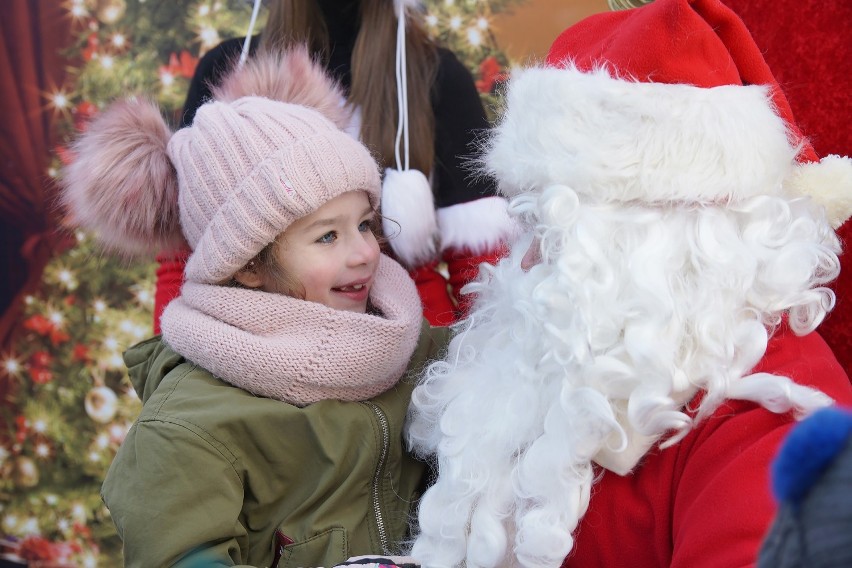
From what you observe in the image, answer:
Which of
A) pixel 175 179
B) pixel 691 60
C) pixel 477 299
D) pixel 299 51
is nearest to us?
pixel 691 60

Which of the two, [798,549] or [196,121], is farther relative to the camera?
[196,121]

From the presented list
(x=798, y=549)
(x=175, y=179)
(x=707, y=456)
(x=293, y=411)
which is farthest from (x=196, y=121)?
(x=798, y=549)

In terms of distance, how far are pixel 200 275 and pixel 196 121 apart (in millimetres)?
316

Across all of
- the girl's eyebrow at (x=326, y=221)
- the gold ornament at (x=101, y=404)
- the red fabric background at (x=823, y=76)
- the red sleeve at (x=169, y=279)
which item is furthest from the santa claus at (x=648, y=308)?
the gold ornament at (x=101, y=404)

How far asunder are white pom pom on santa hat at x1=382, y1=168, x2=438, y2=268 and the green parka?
0.51m

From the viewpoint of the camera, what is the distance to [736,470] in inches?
35.7

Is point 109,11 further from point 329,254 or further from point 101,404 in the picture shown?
point 329,254

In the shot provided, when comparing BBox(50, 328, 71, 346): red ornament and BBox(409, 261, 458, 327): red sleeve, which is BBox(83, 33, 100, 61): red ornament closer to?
BBox(50, 328, 71, 346): red ornament

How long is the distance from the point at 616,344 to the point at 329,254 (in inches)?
25.7

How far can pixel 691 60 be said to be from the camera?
114 cm

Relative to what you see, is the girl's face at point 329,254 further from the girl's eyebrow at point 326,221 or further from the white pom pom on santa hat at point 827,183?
the white pom pom on santa hat at point 827,183

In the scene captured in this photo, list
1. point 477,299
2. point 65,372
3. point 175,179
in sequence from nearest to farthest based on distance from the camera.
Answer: point 477,299
point 175,179
point 65,372

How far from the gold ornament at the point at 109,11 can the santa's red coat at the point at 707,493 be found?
2448 mm

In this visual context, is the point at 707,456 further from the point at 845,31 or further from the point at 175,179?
the point at 175,179
